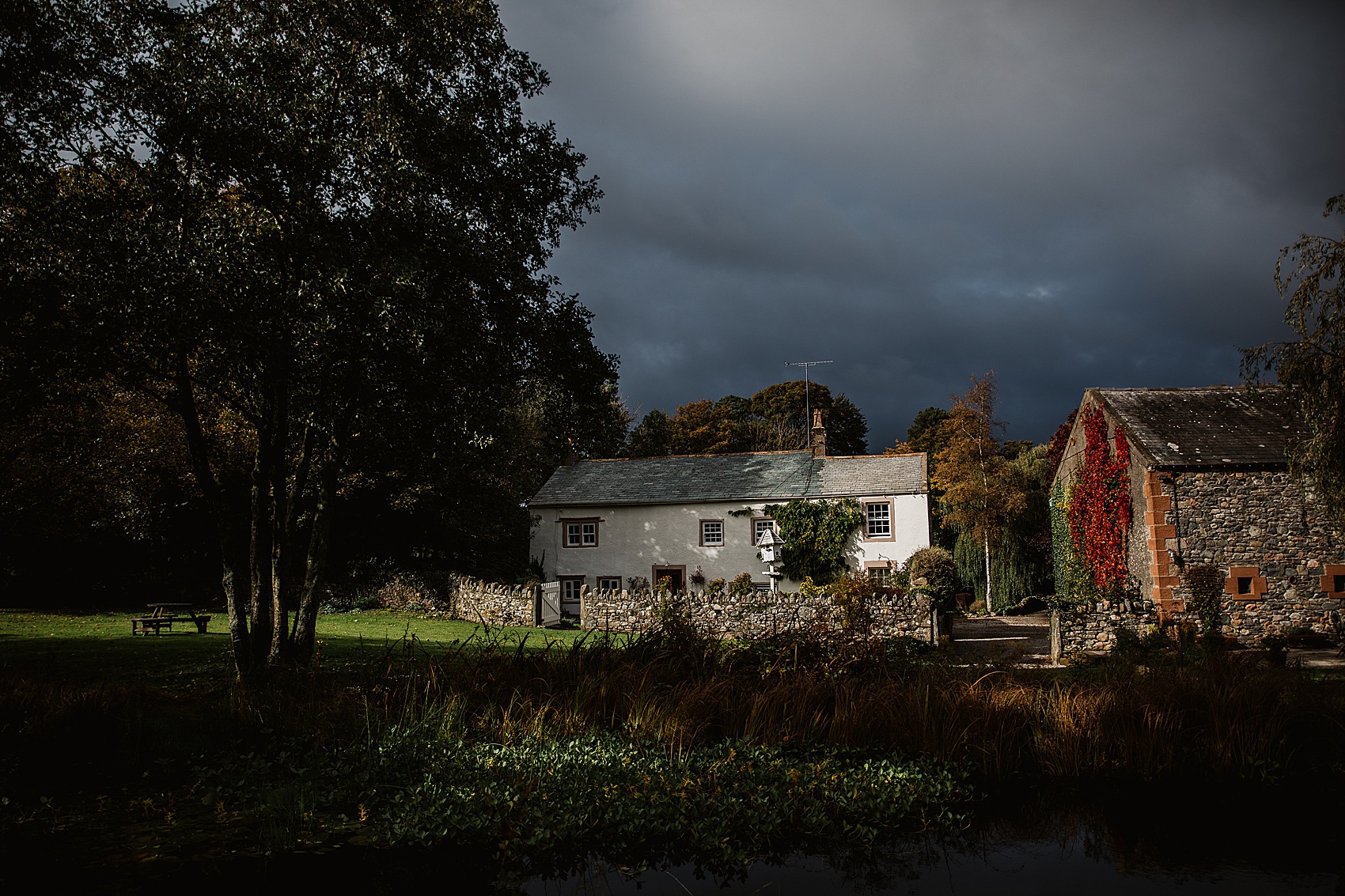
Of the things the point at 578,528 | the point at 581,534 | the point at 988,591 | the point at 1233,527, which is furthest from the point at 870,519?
the point at 1233,527

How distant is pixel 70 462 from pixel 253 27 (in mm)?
11120

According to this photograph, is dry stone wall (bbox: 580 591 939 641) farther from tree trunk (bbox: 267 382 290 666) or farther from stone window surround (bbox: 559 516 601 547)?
stone window surround (bbox: 559 516 601 547)

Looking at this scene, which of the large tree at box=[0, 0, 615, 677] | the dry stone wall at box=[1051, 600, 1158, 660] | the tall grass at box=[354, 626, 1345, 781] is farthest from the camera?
the dry stone wall at box=[1051, 600, 1158, 660]

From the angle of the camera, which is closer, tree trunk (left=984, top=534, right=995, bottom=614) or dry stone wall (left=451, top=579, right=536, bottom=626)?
dry stone wall (left=451, top=579, right=536, bottom=626)

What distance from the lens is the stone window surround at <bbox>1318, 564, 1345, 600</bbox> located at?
17.0 meters

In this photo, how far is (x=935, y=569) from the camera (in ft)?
81.6

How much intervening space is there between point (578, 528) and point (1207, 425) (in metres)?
21.2

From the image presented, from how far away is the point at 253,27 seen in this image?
33.5ft

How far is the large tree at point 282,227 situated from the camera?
8539 mm

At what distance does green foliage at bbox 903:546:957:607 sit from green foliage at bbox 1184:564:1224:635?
649 centimetres

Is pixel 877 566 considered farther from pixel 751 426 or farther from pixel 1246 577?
pixel 751 426

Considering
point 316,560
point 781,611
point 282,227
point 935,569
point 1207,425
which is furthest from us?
point 935,569

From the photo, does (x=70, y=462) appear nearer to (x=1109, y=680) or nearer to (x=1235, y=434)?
(x=1109, y=680)

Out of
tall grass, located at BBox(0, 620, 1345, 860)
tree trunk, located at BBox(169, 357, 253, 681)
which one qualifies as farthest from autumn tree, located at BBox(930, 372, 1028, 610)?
tree trunk, located at BBox(169, 357, 253, 681)
